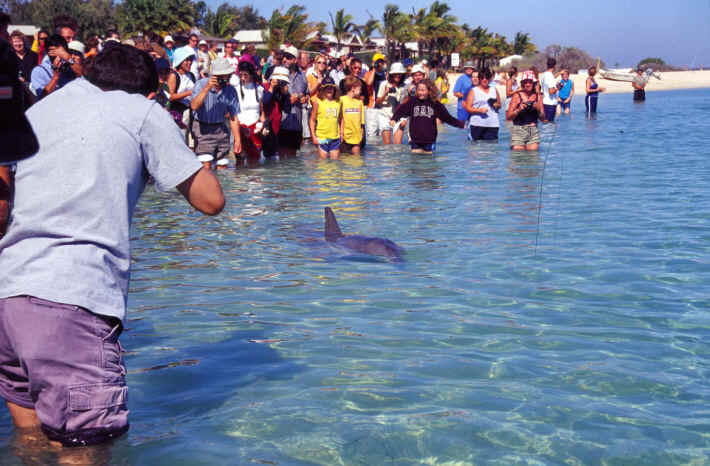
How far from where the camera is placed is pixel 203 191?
288 cm

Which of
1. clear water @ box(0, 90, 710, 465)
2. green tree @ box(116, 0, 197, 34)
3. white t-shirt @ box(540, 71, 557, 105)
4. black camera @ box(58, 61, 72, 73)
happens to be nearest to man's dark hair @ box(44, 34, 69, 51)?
black camera @ box(58, 61, 72, 73)

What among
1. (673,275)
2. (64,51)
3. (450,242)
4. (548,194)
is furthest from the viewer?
(548,194)

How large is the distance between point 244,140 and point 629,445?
11.5m

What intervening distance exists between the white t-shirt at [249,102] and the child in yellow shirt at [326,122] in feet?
4.74

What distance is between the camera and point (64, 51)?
32.8 ft

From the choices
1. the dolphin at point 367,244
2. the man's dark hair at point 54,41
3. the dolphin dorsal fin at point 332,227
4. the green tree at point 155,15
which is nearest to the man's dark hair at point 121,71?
the dolphin at point 367,244

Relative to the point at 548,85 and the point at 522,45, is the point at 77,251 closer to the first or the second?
the point at 548,85

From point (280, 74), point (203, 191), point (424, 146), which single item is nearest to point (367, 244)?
point (203, 191)

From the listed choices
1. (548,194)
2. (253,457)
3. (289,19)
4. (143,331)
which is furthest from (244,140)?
(289,19)

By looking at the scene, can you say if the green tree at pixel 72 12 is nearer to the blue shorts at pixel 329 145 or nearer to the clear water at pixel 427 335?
the blue shorts at pixel 329 145

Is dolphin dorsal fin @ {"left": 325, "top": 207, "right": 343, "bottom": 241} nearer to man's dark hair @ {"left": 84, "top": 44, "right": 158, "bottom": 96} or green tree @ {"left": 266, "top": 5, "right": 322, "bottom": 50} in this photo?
man's dark hair @ {"left": 84, "top": 44, "right": 158, "bottom": 96}

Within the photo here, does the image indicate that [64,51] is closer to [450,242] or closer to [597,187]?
[450,242]

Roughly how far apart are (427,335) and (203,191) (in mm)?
2435

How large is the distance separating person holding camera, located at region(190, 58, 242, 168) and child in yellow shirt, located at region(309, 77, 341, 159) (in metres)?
2.53
